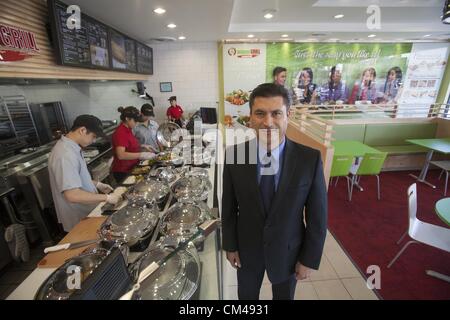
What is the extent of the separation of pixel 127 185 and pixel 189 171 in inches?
20.8

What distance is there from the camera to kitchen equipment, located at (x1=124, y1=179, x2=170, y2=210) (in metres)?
1.34

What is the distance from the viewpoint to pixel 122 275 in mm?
678

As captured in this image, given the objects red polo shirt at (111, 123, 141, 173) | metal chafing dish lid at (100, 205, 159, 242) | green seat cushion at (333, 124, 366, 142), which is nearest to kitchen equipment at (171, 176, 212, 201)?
metal chafing dish lid at (100, 205, 159, 242)

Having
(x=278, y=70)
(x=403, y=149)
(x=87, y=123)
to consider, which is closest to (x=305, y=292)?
(x=87, y=123)

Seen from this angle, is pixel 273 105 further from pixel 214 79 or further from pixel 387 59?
pixel 387 59

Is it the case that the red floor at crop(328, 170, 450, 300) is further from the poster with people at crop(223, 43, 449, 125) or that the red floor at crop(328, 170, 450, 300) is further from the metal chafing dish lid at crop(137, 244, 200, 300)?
the poster with people at crop(223, 43, 449, 125)

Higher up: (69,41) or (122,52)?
(122,52)

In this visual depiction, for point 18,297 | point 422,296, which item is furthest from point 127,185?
point 422,296

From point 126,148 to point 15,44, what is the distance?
122 centimetres

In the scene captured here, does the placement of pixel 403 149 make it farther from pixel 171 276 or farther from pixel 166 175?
pixel 171 276

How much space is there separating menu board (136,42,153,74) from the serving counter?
4106 millimetres

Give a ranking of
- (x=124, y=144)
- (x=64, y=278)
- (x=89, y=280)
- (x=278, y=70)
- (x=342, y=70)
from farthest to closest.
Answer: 1. (x=342, y=70)
2. (x=278, y=70)
3. (x=124, y=144)
4. (x=64, y=278)
5. (x=89, y=280)

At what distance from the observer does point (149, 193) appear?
1.43 meters

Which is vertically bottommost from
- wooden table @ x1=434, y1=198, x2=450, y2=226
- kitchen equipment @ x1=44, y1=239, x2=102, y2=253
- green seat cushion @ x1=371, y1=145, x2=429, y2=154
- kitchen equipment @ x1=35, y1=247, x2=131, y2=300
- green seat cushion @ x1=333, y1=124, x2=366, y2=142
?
green seat cushion @ x1=371, y1=145, x2=429, y2=154
